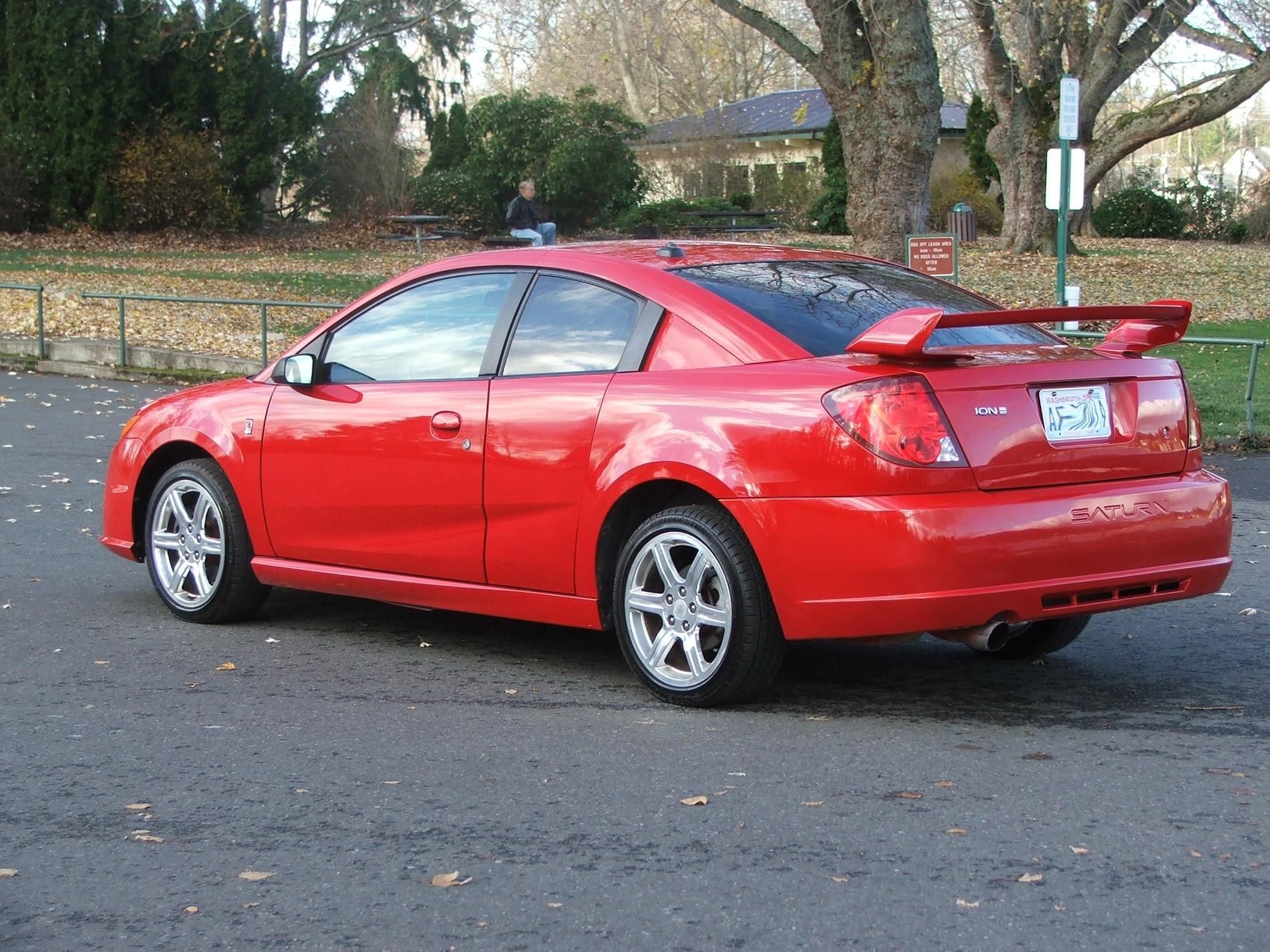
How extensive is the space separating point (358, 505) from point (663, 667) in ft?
4.98

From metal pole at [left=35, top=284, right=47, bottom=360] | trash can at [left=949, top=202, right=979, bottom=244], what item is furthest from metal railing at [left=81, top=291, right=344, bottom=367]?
trash can at [left=949, top=202, right=979, bottom=244]

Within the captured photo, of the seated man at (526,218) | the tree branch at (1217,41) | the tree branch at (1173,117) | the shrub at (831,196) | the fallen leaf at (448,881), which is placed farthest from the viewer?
the shrub at (831,196)

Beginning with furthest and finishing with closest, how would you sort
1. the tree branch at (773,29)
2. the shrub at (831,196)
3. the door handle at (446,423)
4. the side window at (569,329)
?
the shrub at (831,196), the tree branch at (773,29), the door handle at (446,423), the side window at (569,329)

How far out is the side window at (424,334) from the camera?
6305mm

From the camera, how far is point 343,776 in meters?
4.88

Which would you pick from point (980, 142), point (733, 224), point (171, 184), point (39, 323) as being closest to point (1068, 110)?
point (39, 323)

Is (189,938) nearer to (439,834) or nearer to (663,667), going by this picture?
(439,834)

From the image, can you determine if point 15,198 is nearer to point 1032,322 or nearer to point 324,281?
point 324,281

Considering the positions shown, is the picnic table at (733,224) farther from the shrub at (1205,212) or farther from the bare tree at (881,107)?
the bare tree at (881,107)

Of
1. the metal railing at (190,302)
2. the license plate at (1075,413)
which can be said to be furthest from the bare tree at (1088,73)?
the license plate at (1075,413)

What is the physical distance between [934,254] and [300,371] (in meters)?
9.66

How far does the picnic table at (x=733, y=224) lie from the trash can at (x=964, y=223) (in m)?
5.03

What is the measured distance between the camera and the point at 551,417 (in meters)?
5.84

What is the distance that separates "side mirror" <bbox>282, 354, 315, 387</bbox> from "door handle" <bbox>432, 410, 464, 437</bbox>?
2.38 ft
